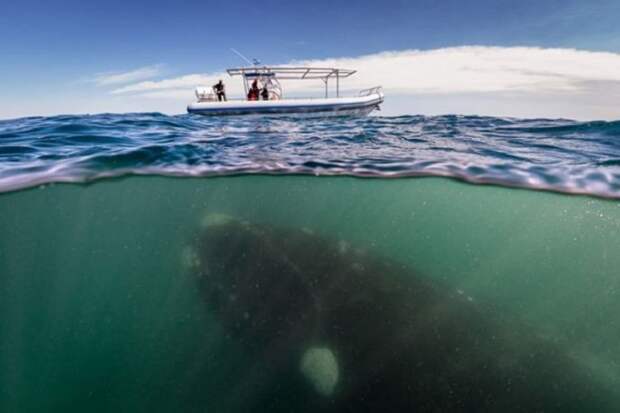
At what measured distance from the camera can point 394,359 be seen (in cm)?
495

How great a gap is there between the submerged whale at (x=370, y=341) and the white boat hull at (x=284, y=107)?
17.3 metres

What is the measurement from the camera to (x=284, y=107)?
22000mm

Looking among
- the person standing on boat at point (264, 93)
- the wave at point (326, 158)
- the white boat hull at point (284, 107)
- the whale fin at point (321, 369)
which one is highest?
the person standing on boat at point (264, 93)

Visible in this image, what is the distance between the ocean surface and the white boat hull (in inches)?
376

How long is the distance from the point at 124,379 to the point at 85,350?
138 cm

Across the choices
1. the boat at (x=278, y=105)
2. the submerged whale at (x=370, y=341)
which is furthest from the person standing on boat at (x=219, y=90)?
the submerged whale at (x=370, y=341)

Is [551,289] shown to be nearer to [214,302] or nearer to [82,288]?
[214,302]

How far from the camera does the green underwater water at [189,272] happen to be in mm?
5176

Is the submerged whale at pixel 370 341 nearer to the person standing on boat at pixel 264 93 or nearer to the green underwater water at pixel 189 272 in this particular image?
the green underwater water at pixel 189 272

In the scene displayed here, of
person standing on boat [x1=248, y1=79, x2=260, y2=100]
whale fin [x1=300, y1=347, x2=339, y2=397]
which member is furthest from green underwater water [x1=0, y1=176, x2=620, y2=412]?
person standing on boat [x1=248, y1=79, x2=260, y2=100]

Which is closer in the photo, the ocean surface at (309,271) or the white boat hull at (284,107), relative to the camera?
the ocean surface at (309,271)

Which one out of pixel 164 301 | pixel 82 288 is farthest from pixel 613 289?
pixel 82 288

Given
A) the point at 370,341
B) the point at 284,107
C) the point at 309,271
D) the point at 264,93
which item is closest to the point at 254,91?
the point at 264,93

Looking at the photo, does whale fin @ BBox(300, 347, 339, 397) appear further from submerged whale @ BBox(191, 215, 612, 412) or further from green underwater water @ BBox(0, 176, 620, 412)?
green underwater water @ BBox(0, 176, 620, 412)
